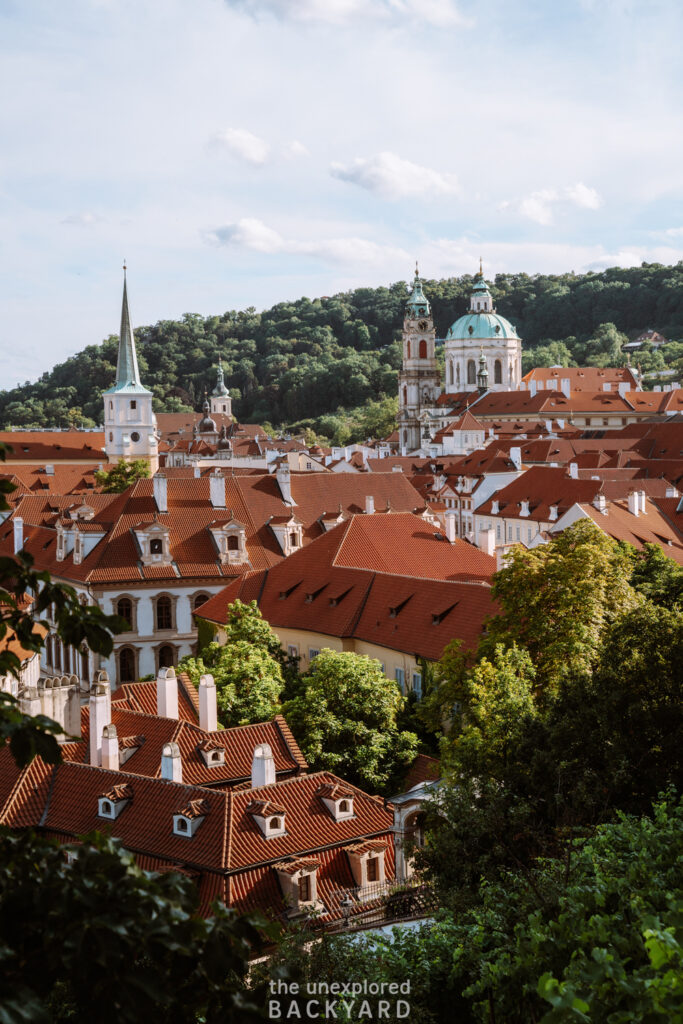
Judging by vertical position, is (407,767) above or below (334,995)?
below

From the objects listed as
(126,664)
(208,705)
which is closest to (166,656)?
(126,664)

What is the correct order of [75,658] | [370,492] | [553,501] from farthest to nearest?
[553,501] → [370,492] → [75,658]

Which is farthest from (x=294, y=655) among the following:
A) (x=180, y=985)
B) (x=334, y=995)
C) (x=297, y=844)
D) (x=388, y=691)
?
(x=180, y=985)

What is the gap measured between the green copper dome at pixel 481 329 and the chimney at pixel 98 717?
499 feet

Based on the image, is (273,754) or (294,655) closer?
(273,754)

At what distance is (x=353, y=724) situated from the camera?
1182 inches

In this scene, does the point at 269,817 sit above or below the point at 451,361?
below

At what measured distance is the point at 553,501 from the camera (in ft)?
221

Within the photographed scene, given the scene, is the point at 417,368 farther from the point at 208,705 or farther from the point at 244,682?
the point at 208,705

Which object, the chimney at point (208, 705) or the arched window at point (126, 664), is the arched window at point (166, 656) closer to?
the arched window at point (126, 664)

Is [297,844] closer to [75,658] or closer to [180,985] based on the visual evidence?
[180,985]

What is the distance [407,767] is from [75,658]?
21.3m

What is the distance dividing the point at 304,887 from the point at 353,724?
7.71m

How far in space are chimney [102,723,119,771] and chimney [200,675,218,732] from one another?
121 inches
